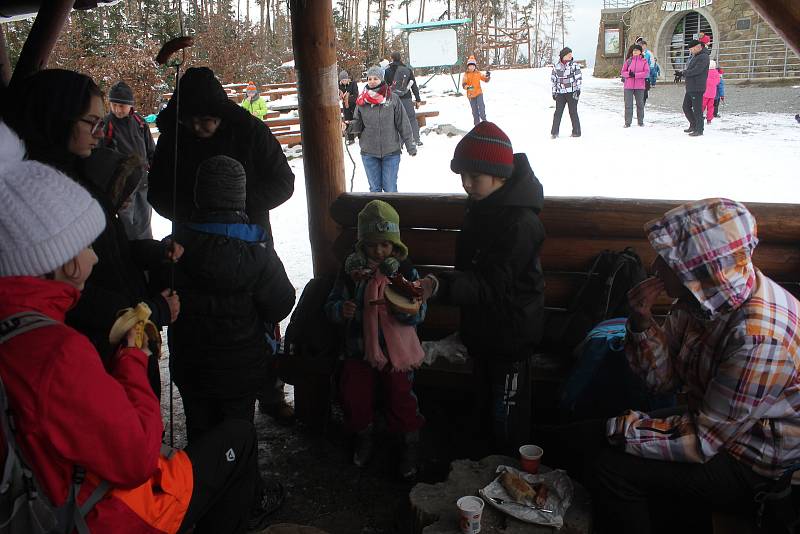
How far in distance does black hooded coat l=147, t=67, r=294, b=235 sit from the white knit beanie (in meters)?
1.83

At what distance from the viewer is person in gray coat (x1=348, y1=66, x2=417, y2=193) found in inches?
348

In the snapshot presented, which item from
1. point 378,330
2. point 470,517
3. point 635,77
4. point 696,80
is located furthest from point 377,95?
point 635,77

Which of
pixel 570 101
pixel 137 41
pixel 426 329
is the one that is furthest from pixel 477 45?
pixel 426 329

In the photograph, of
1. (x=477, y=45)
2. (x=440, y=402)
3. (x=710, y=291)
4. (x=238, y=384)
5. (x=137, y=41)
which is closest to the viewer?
(x=710, y=291)

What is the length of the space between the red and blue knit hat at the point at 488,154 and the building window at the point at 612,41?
34.7m

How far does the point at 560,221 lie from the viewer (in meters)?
3.98

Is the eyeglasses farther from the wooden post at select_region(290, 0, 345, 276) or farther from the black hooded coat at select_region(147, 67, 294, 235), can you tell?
the wooden post at select_region(290, 0, 345, 276)

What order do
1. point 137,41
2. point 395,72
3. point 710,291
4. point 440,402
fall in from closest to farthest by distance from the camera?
point 710,291 < point 440,402 < point 395,72 < point 137,41

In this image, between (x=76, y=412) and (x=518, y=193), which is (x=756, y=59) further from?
(x=76, y=412)

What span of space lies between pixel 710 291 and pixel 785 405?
0.47 metres

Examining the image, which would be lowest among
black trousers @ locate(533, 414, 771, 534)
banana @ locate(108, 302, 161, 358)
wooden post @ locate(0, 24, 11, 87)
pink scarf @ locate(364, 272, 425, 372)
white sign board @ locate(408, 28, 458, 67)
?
black trousers @ locate(533, 414, 771, 534)

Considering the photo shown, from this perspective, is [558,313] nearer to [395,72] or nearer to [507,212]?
[507,212]

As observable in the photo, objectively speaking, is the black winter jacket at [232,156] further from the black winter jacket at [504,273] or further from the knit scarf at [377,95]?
the knit scarf at [377,95]

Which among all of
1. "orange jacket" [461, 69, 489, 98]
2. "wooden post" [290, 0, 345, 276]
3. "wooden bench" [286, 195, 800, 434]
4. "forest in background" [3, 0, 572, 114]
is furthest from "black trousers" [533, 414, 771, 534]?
"orange jacket" [461, 69, 489, 98]
